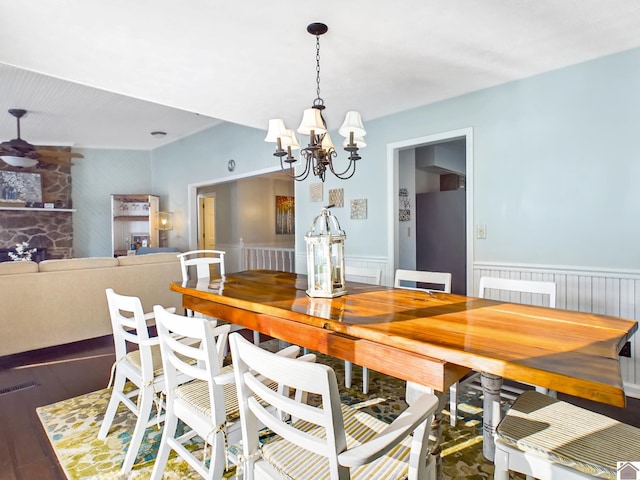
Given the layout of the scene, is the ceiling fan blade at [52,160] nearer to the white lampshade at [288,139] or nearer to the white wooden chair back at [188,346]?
the white lampshade at [288,139]

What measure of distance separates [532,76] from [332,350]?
9.56 feet

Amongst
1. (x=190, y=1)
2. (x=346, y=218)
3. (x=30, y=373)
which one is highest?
(x=190, y=1)

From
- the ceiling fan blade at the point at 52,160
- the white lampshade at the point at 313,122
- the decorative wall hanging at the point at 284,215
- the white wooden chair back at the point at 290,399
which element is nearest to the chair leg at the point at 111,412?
the white wooden chair back at the point at 290,399

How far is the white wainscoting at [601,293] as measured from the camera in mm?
2607

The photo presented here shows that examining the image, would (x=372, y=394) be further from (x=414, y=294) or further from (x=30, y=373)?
(x=30, y=373)

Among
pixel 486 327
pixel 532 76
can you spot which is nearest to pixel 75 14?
pixel 486 327

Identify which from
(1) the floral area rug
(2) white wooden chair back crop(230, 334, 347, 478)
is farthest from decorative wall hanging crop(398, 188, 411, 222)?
(2) white wooden chair back crop(230, 334, 347, 478)

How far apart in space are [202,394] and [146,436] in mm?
880

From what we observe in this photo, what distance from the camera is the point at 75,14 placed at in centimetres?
208

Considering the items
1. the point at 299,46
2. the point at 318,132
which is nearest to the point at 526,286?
the point at 318,132

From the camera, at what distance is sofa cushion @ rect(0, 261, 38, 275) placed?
10.8ft

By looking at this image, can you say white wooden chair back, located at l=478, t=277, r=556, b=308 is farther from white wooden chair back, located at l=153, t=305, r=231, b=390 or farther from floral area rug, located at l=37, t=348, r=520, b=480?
white wooden chair back, located at l=153, t=305, r=231, b=390

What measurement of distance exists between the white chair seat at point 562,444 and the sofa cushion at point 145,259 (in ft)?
13.0

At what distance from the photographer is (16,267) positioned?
3.35 meters
